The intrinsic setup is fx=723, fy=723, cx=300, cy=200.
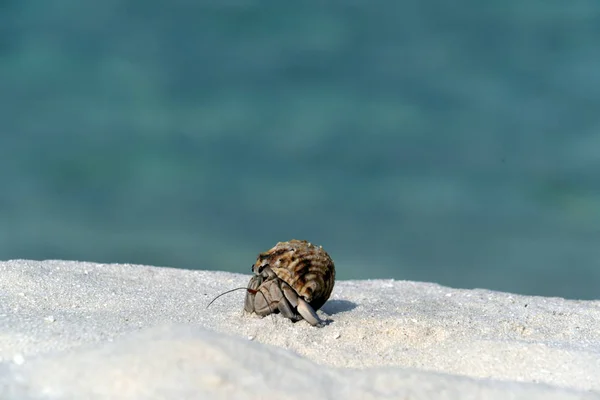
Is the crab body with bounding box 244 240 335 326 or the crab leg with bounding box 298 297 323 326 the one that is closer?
the crab leg with bounding box 298 297 323 326

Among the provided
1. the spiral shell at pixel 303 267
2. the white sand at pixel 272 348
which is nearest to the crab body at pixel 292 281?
the spiral shell at pixel 303 267

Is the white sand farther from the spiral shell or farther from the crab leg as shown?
the spiral shell

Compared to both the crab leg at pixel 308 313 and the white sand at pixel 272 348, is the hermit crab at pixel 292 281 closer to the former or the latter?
the crab leg at pixel 308 313

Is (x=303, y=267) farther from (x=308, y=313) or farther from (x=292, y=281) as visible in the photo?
(x=308, y=313)

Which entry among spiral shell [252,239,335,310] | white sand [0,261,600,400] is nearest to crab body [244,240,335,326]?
spiral shell [252,239,335,310]

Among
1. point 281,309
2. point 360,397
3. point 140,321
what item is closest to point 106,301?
point 140,321

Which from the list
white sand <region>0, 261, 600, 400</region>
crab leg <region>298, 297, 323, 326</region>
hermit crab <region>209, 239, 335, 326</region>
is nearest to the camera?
white sand <region>0, 261, 600, 400</region>

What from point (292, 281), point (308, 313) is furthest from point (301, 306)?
point (292, 281)

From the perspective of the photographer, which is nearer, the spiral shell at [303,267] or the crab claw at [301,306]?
the crab claw at [301,306]
